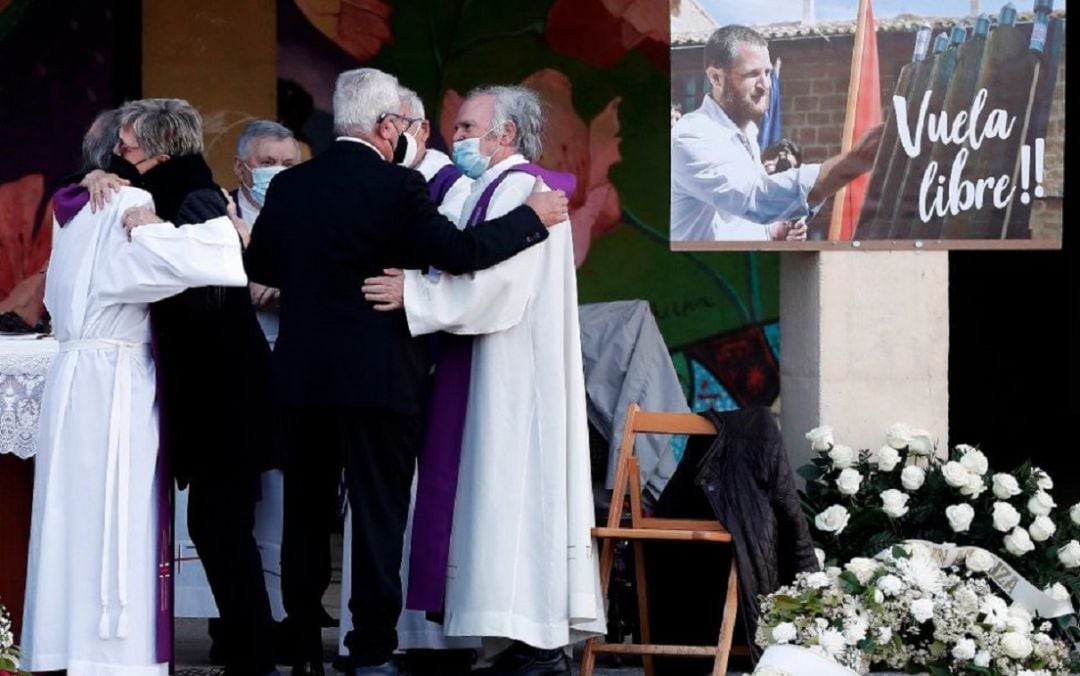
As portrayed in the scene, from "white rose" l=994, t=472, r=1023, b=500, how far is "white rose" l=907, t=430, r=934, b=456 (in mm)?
301

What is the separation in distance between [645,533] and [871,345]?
1649 mm

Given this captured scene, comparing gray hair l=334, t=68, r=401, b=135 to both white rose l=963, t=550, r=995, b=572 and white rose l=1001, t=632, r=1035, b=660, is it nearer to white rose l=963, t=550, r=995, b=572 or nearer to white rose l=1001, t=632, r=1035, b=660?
white rose l=963, t=550, r=995, b=572

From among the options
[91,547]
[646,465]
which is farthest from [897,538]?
[91,547]

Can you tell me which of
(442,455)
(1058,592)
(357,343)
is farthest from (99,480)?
(1058,592)

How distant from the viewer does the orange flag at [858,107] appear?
26.6 feet

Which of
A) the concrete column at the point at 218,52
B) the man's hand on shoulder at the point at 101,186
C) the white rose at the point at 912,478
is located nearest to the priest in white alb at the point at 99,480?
the man's hand on shoulder at the point at 101,186

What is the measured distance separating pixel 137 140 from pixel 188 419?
85 cm

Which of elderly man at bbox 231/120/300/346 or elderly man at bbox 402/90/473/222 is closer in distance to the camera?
elderly man at bbox 402/90/473/222

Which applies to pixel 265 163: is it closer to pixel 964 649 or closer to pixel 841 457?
pixel 841 457

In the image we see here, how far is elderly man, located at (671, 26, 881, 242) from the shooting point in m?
→ 8.05

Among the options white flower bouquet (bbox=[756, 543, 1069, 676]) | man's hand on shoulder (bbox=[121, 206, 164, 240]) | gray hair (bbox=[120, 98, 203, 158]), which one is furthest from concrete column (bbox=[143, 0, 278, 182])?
white flower bouquet (bbox=[756, 543, 1069, 676])

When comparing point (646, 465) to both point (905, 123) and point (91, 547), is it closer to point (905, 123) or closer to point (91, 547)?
point (905, 123)

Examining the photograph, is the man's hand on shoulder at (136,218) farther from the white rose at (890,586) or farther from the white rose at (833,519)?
the white rose at (833,519)

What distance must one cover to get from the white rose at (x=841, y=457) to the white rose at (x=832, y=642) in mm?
2280
